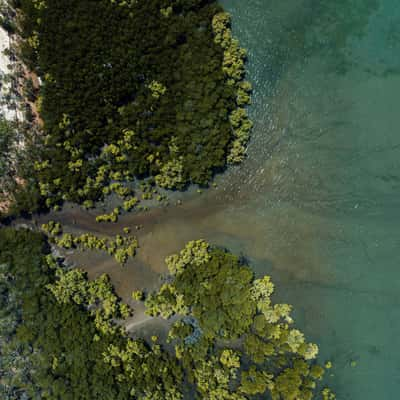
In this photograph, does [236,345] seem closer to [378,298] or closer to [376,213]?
[378,298]

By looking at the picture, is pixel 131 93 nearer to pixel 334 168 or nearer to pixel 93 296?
pixel 93 296

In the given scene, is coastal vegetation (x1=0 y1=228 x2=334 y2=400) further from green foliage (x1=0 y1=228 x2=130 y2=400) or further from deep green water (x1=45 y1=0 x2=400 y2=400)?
deep green water (x1=45 y1=0 x2=400 y2=400)

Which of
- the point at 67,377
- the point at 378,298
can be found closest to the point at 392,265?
the point at 378,298

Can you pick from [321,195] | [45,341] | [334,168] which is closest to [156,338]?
[45,341]

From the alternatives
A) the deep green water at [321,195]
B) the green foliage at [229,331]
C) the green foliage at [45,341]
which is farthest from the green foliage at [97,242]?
the green foliage at [229,331]

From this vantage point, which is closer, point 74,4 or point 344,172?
point 74,4

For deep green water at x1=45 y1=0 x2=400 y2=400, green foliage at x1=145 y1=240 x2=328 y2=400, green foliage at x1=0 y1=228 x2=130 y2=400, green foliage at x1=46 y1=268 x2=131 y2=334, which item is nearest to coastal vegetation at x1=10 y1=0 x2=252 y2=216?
deep green water at x1=45 y1=0 x2=400 y2=400

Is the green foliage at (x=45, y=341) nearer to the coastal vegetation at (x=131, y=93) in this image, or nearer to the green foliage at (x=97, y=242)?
the green foliage at (x=97, y=242)
